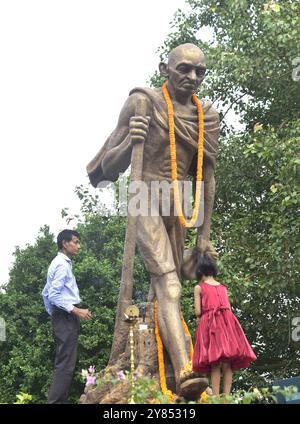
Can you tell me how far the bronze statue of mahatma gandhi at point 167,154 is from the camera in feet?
26.2

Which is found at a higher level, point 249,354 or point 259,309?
point 259,309

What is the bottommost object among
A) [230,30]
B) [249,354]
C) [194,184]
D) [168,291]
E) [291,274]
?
[249,354]

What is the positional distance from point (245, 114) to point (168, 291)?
34.6 feet

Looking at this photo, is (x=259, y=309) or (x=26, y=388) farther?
(x=26, y=388)

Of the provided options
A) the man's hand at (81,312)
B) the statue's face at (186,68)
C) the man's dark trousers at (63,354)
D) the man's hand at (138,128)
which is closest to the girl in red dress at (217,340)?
the man's hand at (81,312)

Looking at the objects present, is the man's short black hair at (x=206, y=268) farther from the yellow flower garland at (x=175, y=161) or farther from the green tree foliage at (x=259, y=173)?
the green tree foliage at (x=259, y=173)

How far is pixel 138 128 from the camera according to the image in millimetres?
7980

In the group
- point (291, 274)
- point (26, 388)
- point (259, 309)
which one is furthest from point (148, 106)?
point (26, 388)

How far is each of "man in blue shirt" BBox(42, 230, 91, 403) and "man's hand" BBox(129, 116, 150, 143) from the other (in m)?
1.25

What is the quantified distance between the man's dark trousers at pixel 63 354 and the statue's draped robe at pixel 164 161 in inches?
33.1

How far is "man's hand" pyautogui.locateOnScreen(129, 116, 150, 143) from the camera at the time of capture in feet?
26.1

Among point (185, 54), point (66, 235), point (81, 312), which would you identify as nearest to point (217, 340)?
point (81, 312)

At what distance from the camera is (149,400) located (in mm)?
6988

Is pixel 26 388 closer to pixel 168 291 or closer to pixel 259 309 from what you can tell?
pixel 259 309
